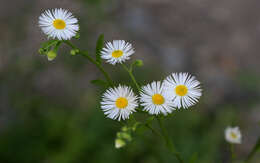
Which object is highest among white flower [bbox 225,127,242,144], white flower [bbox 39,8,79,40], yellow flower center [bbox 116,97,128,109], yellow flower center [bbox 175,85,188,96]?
white flower [bbox 39,8,79,40]

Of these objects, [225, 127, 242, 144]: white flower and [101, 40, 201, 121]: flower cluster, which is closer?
[101, 40, 201, 121]: flower cluster

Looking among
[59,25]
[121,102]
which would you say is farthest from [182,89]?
[59,25]

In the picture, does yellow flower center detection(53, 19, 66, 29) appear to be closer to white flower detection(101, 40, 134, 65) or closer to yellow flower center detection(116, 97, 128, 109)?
white flower detection(101, 40, 134, 65)

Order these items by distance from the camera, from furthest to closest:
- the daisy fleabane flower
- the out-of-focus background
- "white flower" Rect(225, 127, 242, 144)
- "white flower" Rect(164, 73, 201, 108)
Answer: the out-of-focus background → "white flower" Rect(225, 127, 242, 144) → "white flower" Rect(164, 73, 201, 108) → the daisy fleabane flower

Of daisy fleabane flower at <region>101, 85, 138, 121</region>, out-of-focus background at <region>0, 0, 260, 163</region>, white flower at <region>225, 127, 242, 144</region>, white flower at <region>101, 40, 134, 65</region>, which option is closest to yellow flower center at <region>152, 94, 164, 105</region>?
daisy fleabane flower at <region>101, 85, 138, 121</region>

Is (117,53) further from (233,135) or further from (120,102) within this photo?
(233,135)

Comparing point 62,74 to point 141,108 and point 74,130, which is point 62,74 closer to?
point 74,130

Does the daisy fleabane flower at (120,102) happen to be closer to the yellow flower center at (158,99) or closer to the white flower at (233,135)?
the yellow flower center at (158,99)
